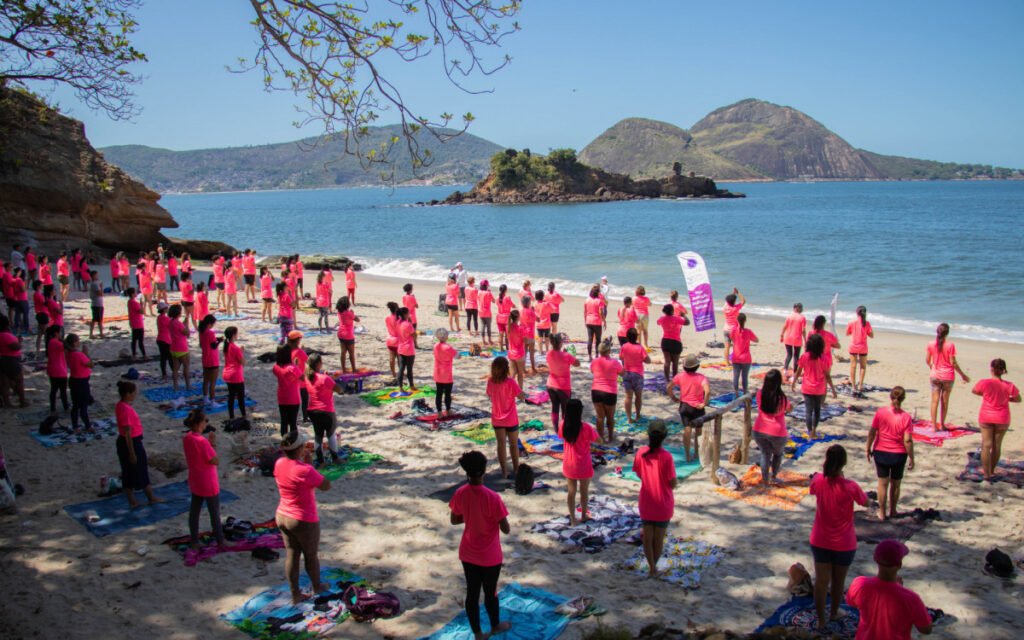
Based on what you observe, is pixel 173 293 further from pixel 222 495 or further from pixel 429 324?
pixel 222 495

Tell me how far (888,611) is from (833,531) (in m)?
1.38

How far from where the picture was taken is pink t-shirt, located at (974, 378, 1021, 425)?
870cm

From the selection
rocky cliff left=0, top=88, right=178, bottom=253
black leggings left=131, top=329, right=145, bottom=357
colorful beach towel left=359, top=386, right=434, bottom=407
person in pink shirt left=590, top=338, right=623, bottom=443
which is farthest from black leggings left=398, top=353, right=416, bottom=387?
rocky cliff left=0, top=88, right=178, bottom=253

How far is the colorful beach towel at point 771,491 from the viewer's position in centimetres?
845

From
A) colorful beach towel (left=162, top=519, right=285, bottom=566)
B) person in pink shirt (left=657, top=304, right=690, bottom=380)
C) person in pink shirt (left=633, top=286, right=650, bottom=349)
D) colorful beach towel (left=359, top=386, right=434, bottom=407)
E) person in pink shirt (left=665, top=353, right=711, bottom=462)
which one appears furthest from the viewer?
person in pink shirt (left=633, top=286, right=650, bottom=349)

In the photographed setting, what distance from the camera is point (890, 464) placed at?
770cm

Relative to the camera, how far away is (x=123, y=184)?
104 feet

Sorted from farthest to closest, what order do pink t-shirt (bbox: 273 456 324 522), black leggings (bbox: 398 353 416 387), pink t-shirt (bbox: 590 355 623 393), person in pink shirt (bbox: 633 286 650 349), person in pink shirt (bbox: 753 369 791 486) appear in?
person in pink shirt (bbox: 633 286 650 349) < black leggings (bbox: 398 353 416 387) < pink t-shirt (bbox: 590 355 623 393) < person in pink shirt (bbox: 753 369 791 486) < pink t-shirt (bbox: 273 456 324 522)

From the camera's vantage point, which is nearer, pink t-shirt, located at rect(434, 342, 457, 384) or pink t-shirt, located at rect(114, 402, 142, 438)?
pink t-shirt, located at rect(114, 402, 142, 438)

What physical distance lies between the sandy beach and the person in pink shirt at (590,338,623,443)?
616mm

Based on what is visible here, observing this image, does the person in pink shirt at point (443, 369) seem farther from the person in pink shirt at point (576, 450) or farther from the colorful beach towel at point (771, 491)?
the colorful beach towel at point (771, 491)

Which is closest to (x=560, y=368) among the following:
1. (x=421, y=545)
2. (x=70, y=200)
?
(x=421, y=545)

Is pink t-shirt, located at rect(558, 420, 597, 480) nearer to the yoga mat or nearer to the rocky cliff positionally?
the yoga mat

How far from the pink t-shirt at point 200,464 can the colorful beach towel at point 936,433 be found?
9.79 m
